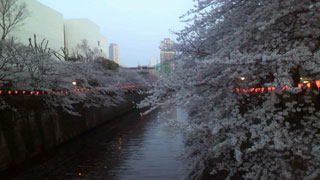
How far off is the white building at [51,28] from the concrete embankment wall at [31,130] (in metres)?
6.74

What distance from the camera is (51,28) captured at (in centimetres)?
3756

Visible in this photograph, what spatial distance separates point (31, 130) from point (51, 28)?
78.0ft

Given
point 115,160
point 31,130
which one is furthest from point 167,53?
point 31,130

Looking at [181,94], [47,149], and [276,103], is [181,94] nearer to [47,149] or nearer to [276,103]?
[276,103]

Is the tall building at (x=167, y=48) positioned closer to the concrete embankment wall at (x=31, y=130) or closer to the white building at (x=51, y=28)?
the concrete embankment wall at (x=31, y=130)

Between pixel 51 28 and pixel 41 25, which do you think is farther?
pixel 51 28

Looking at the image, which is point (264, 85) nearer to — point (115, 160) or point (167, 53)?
point (167, 53)

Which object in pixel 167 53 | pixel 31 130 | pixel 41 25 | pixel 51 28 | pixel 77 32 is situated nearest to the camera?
pixel 167 53

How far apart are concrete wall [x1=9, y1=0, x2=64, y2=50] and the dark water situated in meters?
13.4

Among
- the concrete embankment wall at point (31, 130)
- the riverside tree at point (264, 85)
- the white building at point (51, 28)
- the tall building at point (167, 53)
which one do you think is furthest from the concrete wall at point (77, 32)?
the riverside tree at point (264, 85)

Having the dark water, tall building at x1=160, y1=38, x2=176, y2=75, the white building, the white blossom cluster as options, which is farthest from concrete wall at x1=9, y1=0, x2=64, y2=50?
tall building at x1=160, y1=38, x2=176, y2=75

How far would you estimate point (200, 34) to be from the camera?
6227mm

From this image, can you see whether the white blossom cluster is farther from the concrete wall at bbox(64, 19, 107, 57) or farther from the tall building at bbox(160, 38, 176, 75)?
the concrete wall at bbox(64, 19, 107, 57)

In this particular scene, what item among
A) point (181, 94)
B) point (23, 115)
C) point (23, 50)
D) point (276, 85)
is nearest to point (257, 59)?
point (276, 85)
